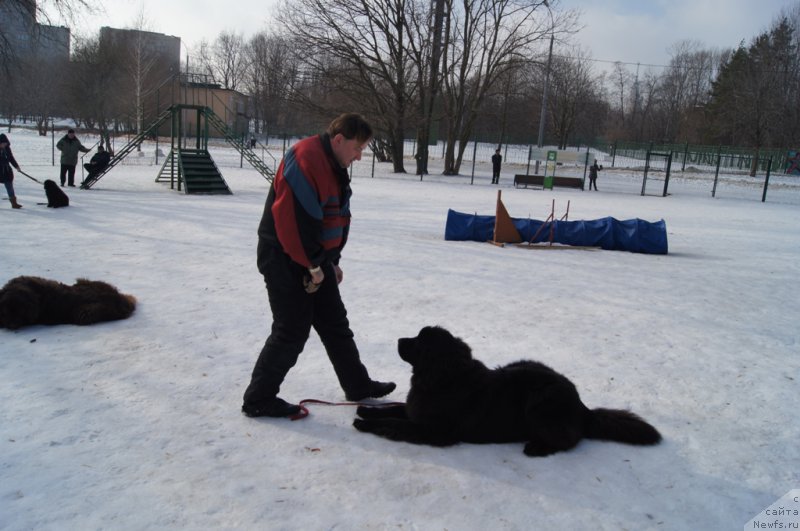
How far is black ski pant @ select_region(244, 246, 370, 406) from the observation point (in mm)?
3391

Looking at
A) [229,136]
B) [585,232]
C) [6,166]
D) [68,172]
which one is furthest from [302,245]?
[229,136]

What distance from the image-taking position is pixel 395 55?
30500mm

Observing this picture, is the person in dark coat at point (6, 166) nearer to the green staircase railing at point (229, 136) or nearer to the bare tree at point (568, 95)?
the green staircase railing at point (229, 136)

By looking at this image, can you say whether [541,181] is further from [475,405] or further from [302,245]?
[302,245]

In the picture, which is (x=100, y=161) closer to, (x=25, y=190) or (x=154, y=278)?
(x=25, y=190)

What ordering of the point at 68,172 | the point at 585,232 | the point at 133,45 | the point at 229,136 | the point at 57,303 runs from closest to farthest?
the point at 57,303, the point at 585,232, the point at 68,172, the point at 229,136, the point at 133,45

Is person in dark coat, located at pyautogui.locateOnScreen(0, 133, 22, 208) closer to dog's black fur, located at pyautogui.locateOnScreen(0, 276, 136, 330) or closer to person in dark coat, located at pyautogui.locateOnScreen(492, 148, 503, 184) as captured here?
dog's black fur, located at pyautogui.locateOnScreen(0, 276, 136, 330)

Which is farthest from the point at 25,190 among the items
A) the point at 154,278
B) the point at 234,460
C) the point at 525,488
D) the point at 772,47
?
the point at 772,47

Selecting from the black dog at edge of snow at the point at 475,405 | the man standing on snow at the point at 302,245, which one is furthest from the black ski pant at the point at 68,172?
the black dog at edge of snow at the point at 475,405

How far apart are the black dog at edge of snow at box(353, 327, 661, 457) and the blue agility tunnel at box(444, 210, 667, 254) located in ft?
26.7

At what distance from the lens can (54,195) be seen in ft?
40.5

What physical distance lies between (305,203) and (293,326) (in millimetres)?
792

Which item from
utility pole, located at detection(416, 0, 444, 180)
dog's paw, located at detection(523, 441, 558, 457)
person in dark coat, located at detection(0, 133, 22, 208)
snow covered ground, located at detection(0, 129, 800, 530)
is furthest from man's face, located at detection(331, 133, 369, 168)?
utility pole, located at detection(416, 0, 444, 180)

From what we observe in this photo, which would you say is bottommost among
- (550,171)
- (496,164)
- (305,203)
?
(305,203)
